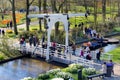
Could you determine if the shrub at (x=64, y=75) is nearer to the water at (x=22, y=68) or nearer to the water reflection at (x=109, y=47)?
the water at (x=22, y=68)

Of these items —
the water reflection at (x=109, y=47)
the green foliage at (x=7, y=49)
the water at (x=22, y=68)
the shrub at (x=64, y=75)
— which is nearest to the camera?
the shrub at (x=64, y=75)

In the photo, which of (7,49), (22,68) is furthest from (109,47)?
(22,68)

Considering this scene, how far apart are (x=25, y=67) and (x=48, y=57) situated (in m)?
2.75

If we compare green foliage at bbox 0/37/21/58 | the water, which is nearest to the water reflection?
the water

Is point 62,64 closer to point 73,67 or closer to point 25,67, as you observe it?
point 25,67

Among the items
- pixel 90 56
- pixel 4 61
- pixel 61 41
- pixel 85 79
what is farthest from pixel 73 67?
pixel 61 41

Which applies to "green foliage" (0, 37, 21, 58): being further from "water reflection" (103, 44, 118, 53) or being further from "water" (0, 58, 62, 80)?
"water reflection" (103, 44, 118, 53)

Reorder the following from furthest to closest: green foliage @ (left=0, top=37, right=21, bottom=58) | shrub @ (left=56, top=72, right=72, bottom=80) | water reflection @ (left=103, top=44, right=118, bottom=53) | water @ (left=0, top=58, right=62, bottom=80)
A: water reflection @ (left=103, top=44, right=118, bottom=53), green foliage @ (left=0, top=37, right=21, bottom=58), water @ (left=0, top=58, right=62, bottom=80), shrub @ (left=56, top=72, right=72, bottom=80)

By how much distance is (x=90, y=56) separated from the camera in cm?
2897

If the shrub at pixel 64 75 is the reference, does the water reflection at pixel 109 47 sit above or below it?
below

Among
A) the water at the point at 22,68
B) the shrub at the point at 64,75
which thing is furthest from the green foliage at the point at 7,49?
the shrub at the point at 64,75

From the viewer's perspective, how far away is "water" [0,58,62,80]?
27392mm

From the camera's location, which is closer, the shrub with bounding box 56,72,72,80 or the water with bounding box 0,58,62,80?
the shrub with bounding box 56,72,72,80

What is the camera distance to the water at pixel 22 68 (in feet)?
89.9
